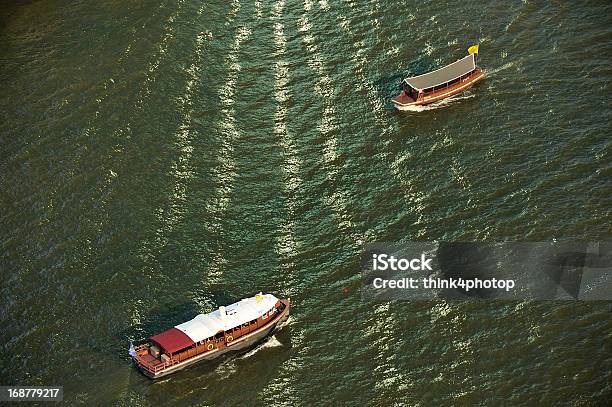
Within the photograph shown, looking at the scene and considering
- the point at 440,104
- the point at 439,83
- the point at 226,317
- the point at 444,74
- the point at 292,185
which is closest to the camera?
the point at 226,317

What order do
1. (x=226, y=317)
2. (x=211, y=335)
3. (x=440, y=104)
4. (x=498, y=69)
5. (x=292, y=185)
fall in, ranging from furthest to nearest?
(x=498, y=69), (x=440, y=104), (x=292, y=185), (x=226, y=317), (x=211, y=335)

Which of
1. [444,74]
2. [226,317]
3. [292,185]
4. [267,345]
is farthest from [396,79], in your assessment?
[226,317]

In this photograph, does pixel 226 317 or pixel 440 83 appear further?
pixel 440 83

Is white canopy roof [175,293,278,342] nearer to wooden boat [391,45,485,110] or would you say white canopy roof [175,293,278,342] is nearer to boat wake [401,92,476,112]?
boat wake [401,92,476,112]

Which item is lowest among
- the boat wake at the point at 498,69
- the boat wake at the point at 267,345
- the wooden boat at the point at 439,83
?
the boat wake at the point at 267,345

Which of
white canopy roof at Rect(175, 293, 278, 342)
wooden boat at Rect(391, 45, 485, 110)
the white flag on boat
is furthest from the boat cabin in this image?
the white flag on boat

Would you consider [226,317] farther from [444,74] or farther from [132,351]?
[444,74]

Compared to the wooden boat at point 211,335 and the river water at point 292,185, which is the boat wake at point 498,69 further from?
the wooden boat at point 211,335

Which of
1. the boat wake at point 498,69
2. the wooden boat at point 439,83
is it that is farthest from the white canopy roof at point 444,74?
the boat wake at point 498,69
